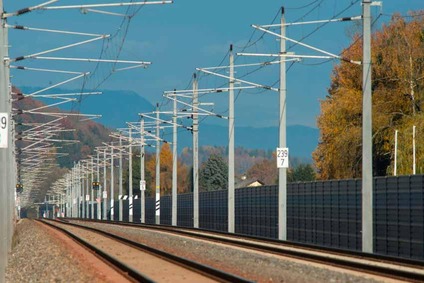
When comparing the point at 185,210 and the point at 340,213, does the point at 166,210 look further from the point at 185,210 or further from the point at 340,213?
the point at 340,213

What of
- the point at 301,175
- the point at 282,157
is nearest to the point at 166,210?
the point at 282,157

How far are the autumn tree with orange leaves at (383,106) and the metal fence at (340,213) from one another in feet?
39.5

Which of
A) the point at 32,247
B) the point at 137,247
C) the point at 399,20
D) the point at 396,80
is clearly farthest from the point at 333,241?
the point at 399,20

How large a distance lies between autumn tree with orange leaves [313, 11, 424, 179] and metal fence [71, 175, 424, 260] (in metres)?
12.0

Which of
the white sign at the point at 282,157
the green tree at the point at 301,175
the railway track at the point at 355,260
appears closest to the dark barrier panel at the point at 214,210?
the white sign at the point at 282,157

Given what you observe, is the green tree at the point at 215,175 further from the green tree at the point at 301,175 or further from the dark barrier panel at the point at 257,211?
the dark barrier panel at the point at 257,211

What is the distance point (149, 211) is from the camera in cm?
10188

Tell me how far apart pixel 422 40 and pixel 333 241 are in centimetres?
4025

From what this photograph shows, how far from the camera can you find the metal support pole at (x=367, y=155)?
3309cm

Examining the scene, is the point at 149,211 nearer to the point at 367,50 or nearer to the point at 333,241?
the point at 333,241

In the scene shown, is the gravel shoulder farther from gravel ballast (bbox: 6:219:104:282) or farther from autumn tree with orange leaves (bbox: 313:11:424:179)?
autumn tree with orange leaves (bbox: 313:11:424:179)

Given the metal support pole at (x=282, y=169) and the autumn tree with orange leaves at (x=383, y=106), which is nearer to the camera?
the metal support pole at (x=282, y=169)

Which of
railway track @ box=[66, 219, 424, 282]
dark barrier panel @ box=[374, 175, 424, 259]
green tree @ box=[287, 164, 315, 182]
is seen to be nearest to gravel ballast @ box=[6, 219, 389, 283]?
railway track @ box=[66, 219, 424, 282]

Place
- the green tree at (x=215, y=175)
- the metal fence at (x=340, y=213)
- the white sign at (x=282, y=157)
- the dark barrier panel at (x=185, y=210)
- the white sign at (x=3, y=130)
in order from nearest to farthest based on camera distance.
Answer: the white sign at (x=3, y=130) → the metal fence at (x=340, y=213) → the white sign at (x=282, y=157) → the dark barrier panel at (x=185, y=210) → the green tree at (x=215, y=175)
